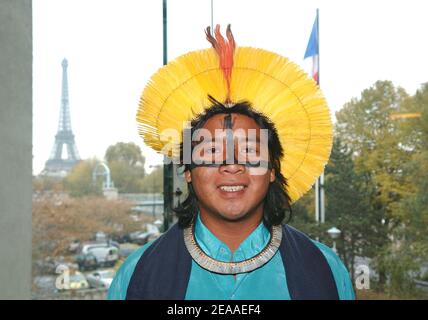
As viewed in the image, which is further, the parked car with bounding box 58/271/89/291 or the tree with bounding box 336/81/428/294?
the parked car with bounding box 58/271/89/291

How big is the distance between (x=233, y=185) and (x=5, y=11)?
1.59m

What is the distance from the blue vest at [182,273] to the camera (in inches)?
52.3

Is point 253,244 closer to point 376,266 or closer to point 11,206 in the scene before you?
point 11,206

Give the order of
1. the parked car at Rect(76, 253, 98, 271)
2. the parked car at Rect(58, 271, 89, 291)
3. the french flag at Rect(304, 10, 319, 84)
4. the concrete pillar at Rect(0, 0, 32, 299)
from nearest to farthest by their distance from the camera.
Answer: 1. the concrete pillar at Rect(0, 0, 32, 299)
2. the french flag at Rect(304, 10, 319, 84)
3. the parked car at Rect(58, 271, 89, 291)
4. the parked car at Rect(76, 253, 98, 271)

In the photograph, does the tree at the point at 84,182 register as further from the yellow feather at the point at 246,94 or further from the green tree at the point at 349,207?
the yellow feather at the point at 246,94

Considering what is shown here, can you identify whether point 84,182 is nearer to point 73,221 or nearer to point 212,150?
point 73,221

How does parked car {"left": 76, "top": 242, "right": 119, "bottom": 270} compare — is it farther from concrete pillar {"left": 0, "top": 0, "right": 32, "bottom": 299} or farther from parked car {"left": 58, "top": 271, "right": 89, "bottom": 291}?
concrete pillar {"left": 0, "top": 0, "right": 32, "bottom": 299}

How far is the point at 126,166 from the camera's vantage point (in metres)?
7.48

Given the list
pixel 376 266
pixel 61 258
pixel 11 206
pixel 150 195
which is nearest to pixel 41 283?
pixel 61 258

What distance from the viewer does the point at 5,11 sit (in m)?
2.21

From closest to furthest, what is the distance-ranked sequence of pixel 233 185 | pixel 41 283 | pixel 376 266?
pixel 233 185 → pixel 376 266 → pixel 41 283

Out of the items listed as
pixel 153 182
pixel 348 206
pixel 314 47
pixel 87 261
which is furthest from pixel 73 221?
pixel 314 47

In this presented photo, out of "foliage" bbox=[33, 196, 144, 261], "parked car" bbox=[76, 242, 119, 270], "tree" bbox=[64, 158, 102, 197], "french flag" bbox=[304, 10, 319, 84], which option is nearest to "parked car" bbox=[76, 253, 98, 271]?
"parked car" bbox=[76, 242, 119, 270]

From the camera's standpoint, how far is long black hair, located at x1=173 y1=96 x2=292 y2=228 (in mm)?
1349
